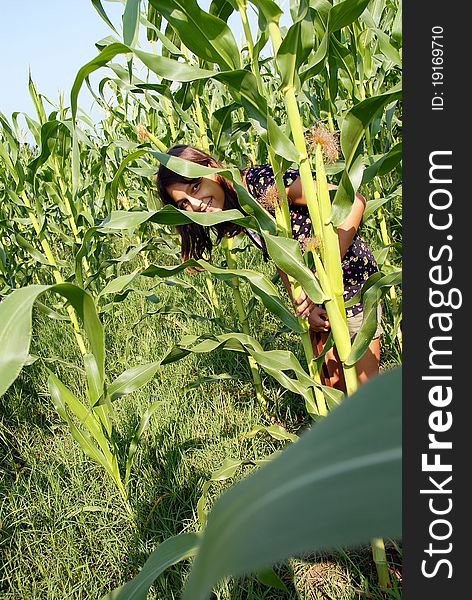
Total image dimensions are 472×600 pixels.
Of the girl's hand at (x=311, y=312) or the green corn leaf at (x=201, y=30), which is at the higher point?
the green corn leaf at (x=201, y=30)

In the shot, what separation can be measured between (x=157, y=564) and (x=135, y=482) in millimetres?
1484

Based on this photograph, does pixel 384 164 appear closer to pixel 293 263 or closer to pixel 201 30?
pixel 293 263

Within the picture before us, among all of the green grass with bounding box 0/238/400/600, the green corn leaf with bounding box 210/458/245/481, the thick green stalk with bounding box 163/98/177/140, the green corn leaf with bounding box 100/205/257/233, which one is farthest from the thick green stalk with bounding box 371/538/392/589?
the thick green stalk with bounding box 163/98/177/140

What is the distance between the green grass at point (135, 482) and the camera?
1.88m

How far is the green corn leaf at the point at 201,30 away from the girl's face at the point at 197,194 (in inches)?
18.7

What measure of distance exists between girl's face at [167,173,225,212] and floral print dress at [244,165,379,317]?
136 mm

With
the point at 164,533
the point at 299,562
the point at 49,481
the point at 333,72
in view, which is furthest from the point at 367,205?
the point at 49,481

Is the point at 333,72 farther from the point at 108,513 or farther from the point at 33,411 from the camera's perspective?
the point at 33,411

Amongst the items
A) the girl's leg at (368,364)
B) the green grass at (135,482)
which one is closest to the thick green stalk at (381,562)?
the green grass at (135,482)

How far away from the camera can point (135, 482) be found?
2424 millimetres

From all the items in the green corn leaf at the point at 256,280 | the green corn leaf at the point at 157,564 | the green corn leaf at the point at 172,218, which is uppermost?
the green corn leaf at the point at 172,218

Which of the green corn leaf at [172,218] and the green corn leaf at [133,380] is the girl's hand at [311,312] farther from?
the green corn leaf at [133,380]

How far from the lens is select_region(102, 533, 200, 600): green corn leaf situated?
0.94 meters

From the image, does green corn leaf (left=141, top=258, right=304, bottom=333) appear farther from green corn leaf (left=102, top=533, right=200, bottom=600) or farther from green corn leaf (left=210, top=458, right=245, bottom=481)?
green corn leaf (left=102, top=533, right=200, bottom=600)
